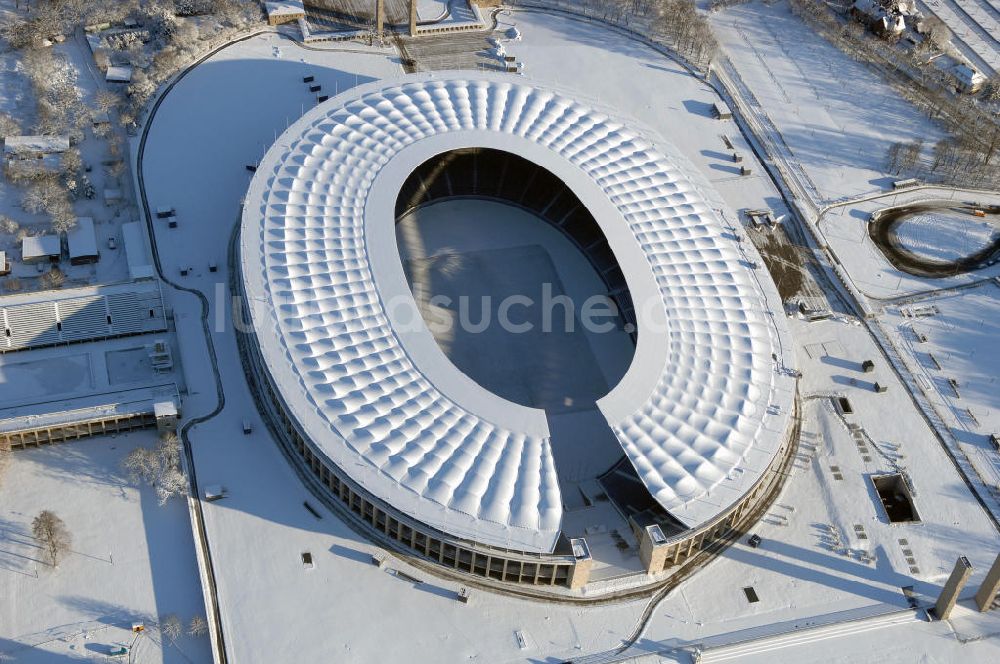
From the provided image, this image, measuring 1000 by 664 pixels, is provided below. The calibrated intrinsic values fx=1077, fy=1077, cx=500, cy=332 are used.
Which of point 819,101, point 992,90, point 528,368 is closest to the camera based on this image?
point 528,368

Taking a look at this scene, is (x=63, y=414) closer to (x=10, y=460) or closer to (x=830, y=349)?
(x=10, y=460)

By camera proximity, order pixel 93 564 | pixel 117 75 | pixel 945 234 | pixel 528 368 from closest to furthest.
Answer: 1. pixel 93 564
2. pixel 528 368
3. pixel 945 234
4. pixel 117 75

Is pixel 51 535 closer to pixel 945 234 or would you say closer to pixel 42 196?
pixel 42 196

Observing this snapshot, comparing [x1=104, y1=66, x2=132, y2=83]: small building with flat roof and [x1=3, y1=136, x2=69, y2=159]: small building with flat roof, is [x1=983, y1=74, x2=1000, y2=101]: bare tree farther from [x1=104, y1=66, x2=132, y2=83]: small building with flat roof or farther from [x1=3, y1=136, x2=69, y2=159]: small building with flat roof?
[x1=3, y1=136, x2=69, y2=159]: small building with flat roof

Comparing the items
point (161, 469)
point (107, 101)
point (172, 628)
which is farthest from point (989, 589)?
point (107, 101)

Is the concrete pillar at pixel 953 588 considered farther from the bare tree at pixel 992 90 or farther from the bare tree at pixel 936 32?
the bare tree at pixel 936 32

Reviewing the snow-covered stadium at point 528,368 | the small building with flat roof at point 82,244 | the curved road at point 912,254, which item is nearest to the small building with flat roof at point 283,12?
the snow-covered stadium at point 528,368

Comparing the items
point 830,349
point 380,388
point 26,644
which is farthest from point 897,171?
point 26,644
